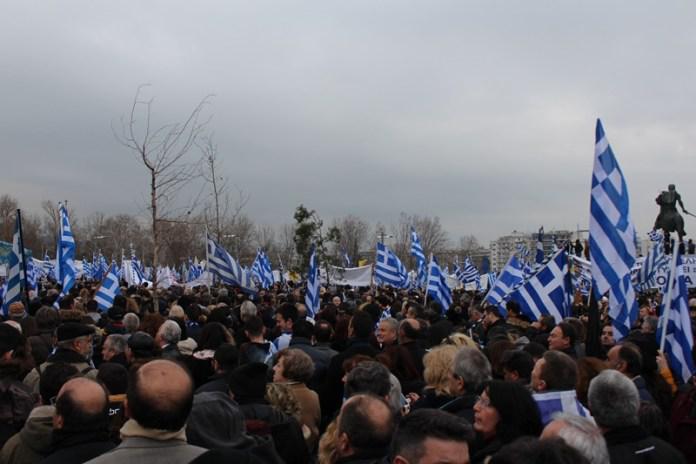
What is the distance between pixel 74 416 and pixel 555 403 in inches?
119

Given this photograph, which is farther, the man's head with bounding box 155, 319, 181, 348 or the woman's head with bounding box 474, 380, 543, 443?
the man's head with bounding box 155, 319, 181, 348

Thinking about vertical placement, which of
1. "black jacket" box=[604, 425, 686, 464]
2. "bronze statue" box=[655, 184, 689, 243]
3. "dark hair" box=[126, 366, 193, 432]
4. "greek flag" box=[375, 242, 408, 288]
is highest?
"bronze statue" box=[655, 184, 689, 243]

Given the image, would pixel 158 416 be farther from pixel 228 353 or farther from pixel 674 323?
pixel 674 323

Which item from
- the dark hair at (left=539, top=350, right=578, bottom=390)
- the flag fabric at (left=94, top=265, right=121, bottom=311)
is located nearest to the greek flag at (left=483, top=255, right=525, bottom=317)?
the flag fabric at (left=94, top=265, right=121, bottom=311)

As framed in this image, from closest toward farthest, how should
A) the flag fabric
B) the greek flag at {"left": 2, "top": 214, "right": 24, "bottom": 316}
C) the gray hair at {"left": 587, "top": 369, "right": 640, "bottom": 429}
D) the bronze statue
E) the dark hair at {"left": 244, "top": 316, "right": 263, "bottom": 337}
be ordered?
the gray hair at {"left": 587, "top": 369, "right": 640, "bottom": 429}, the dark hair at {"left": 244, "top": 316, "right": 263, "bottom": 337}, the greek flag at {"left": 2, "top": 214, "right": 24, "bottom": 316}, the flag fabric, the bronze statue

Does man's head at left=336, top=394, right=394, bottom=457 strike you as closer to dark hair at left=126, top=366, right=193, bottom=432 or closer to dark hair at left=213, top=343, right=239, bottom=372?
dark hair at left=126, top=366, right=193, bottom=432

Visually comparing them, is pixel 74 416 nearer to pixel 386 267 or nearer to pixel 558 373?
pixel 558 373

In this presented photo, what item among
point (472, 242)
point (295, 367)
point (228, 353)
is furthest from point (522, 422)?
point (472, 242)

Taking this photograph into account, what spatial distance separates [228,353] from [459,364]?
190cm

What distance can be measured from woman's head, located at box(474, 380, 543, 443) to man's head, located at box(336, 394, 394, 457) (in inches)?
30.3

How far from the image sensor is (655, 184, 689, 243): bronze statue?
A: 19.9 metres

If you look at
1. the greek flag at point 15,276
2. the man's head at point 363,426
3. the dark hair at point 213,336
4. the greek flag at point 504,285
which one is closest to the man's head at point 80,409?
the man's head at point 363,426

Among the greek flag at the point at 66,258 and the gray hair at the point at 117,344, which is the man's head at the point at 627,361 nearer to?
the gray hair at the point at 117,344

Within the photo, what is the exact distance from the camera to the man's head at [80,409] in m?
3.91
